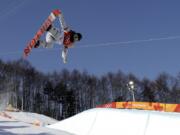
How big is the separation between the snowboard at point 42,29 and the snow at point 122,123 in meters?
4.72

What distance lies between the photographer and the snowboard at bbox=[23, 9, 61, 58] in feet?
53.5

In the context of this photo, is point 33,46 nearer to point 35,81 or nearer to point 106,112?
point 106,112

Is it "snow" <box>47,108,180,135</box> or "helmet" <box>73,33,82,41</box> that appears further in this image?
"helmet" <box>73,33,82,41</box>

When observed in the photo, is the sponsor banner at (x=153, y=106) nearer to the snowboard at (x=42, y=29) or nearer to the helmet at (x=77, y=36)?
the helmet at (x=77, y=36)

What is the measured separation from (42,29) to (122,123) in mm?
5554

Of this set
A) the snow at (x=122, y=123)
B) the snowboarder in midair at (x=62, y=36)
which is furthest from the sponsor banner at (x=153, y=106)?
the snowboarder in midair at (x=62, y=36)

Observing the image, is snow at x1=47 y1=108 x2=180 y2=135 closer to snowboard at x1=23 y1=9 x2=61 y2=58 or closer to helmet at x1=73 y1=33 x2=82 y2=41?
helmet at x1=73 y1=33 x2=82 y2=41

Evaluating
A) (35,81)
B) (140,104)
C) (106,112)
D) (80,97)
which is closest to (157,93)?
(80,97)

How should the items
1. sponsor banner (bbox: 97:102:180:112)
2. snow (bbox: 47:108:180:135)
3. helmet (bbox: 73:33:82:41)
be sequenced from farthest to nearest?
sponsor banner (bbox: 97:102:180:112) → helmet (bbox: 73:33:82:41) → snow (bbox: 47:108:180:135)

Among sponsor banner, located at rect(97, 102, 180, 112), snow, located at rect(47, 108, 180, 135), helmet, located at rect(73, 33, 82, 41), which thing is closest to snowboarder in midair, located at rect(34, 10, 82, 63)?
helmet, located at rect(73, 33, 82, 41)

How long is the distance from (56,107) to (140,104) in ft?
181

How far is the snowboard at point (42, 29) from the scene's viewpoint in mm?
16312

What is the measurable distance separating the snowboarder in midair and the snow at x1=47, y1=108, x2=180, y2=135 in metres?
3.96

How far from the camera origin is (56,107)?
7981 centimetres
